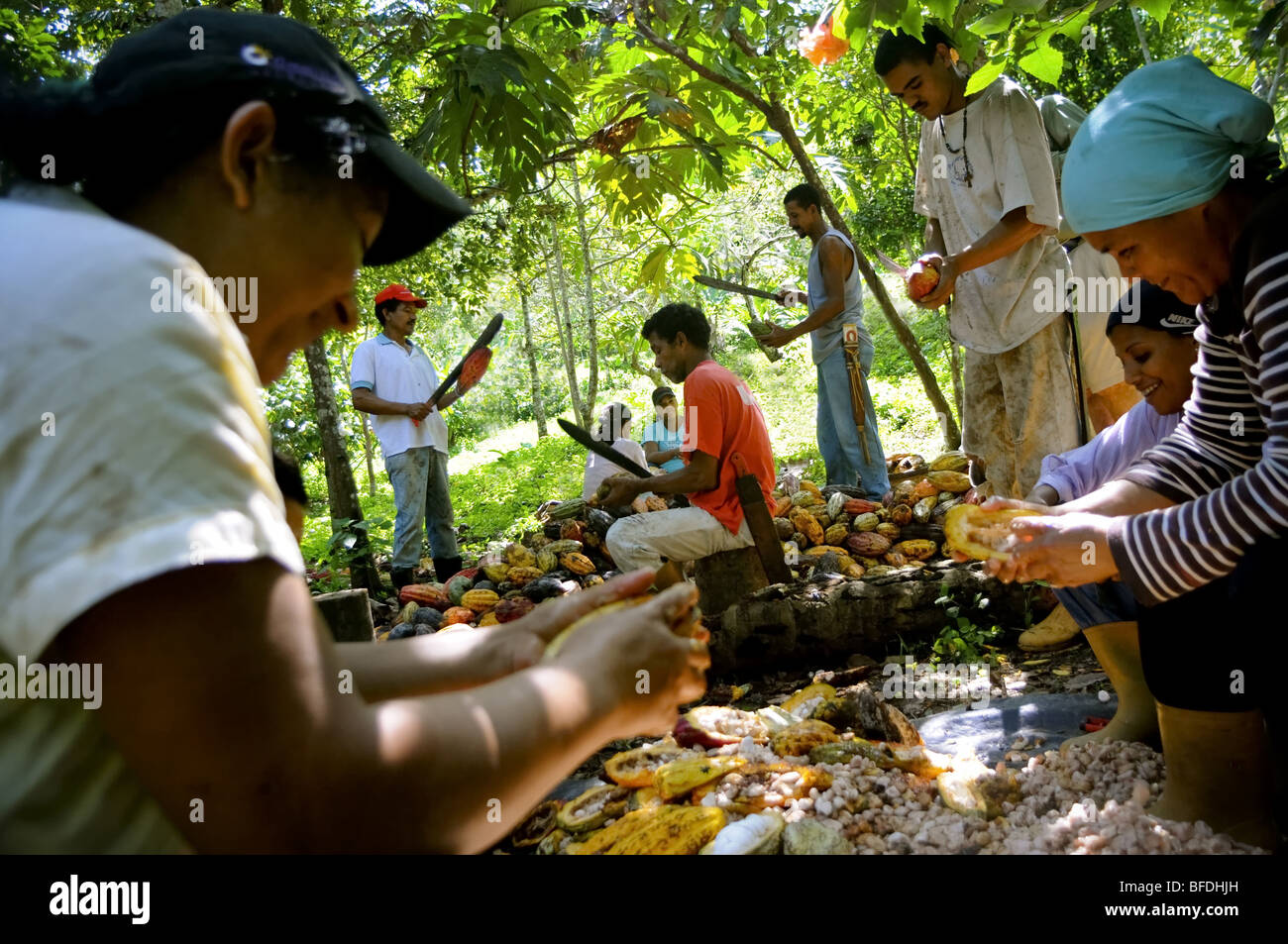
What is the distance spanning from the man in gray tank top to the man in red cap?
2290 millimetres

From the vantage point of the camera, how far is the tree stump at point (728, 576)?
4.69 m

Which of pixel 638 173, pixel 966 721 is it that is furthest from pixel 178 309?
pixel 638 173

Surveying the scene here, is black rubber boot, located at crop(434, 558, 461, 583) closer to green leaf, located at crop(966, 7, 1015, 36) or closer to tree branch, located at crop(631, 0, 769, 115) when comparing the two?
tree branch, located at crop(631, 0, 769, 115)

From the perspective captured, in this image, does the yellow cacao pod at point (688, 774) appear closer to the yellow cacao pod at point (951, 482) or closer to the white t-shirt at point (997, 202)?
the white t-shirt at point (997, 202)

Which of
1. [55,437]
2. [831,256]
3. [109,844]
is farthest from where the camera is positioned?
[831,256]

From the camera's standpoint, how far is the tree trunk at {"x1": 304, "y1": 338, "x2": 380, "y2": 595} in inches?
209

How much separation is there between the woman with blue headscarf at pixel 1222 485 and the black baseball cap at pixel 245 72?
141 cm

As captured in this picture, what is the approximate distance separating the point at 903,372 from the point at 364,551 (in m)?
10.7

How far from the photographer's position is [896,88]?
3.65 metres

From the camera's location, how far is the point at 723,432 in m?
4.44

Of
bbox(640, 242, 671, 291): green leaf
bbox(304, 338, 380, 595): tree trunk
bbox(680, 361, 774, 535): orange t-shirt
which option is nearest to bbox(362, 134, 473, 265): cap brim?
bbox(680, 361, 774, 535): orange t-shirt

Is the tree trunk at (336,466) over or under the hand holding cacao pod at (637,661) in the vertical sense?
over

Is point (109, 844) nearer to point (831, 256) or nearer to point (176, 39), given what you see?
point (176, 39)

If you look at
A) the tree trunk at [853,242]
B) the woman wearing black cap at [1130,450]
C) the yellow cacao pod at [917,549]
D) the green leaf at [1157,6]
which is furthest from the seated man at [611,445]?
the green leaf at [1157,6]
